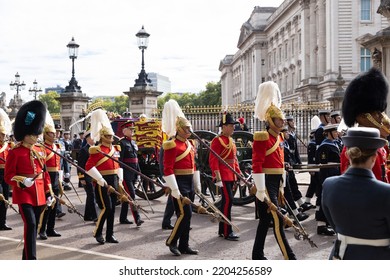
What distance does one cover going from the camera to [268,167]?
6949 mm

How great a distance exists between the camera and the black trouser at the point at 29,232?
6.54 m

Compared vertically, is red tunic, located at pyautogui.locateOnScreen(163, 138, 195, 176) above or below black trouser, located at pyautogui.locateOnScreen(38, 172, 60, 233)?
above

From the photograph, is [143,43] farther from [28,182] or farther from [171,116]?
[28,182]

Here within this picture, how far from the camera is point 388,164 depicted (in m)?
5.98

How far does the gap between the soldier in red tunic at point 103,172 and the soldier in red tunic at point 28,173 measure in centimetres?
127

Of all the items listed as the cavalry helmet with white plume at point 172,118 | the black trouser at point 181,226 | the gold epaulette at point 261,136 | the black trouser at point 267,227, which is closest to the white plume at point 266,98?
the gold epaulette at point 261,136

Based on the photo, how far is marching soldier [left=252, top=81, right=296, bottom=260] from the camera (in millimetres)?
6570

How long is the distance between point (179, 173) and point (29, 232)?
1.97 metres

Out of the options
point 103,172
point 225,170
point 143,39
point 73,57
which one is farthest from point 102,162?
point 73,57

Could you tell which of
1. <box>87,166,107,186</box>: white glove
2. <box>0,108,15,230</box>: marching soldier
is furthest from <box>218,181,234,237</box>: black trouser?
<box>0,108,15,230</box>: marching soldier

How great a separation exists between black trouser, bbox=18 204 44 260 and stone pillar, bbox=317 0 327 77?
1715 inches

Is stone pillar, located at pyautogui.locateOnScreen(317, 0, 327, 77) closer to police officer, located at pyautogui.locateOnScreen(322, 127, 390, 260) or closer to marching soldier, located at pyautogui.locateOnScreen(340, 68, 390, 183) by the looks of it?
marching soldier, located at pyautogui.locateOnScreen(340, 68, 390, 183)

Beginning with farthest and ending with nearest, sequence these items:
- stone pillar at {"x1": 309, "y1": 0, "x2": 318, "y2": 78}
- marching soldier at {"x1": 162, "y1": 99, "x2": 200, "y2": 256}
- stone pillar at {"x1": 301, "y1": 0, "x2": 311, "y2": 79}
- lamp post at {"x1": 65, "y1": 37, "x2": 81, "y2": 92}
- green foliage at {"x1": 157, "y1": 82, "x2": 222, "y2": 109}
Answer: green foliage at {"x1": 157, "y1": 82, "x2": 222, "y2": 109}, stone pillar at {"x1": 301, "y1": 0, "x2": 311, "y2": 79}, stone pillar at {"x1": 309, "y1": 0, "x2": 318, "y2": 78}, lamp post at {"x1": 65, "y1": 37, "x2": 81, "y2": 92}, marching soldier at {"x1": 162, "y1": 99, "x2": 200, "y2": 256}

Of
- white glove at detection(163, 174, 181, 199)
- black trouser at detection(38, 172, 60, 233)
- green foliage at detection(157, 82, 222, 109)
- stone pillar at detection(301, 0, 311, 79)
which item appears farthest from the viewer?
green foliage at detection(157, 82, 222, 109)
